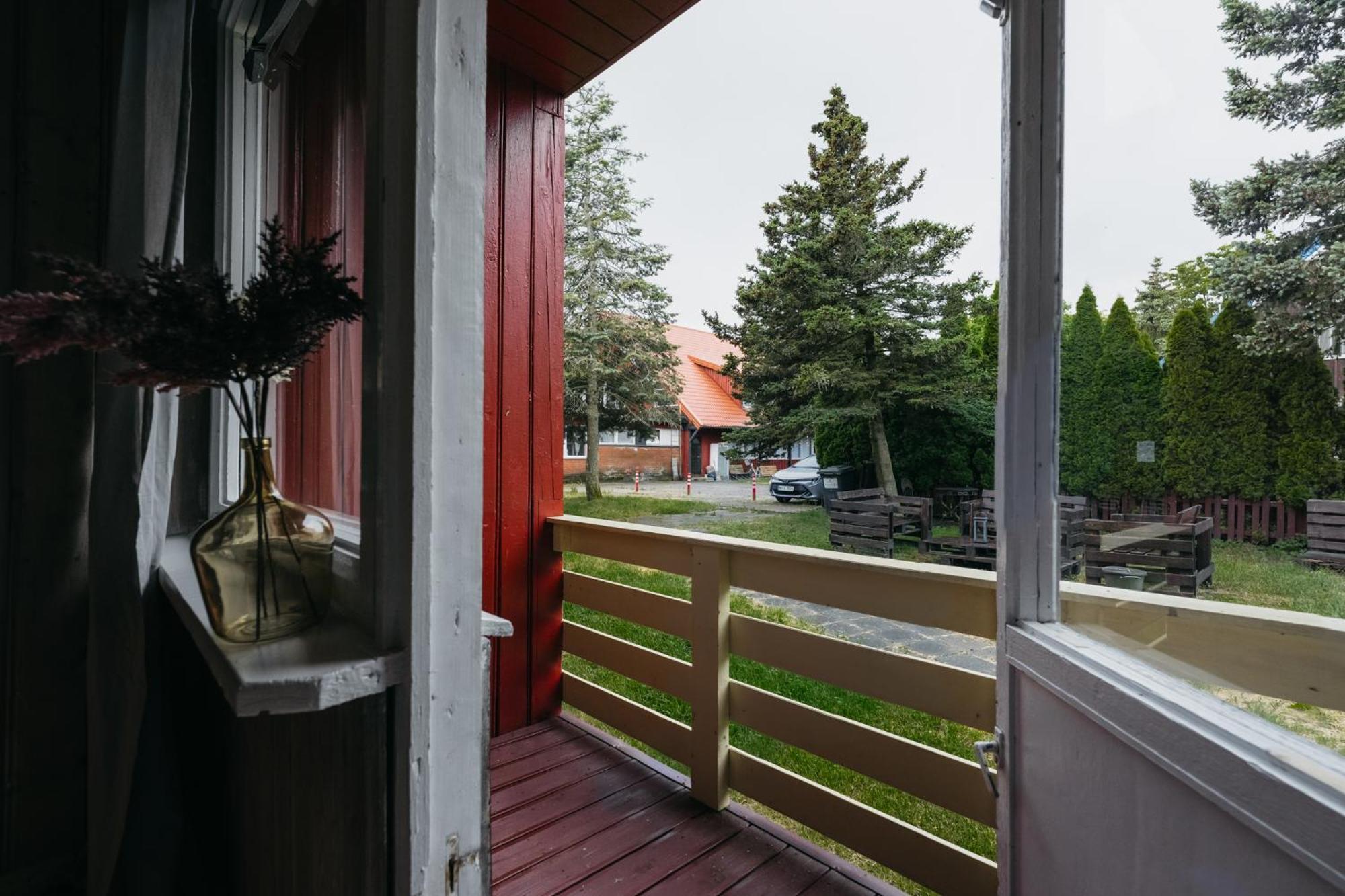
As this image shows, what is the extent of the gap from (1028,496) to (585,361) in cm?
675

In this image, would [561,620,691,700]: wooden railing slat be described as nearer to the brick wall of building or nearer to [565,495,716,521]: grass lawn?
[565,495,716,521]: grass lawn

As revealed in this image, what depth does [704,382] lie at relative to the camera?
21.6ft

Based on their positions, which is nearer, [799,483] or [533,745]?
[533,745]

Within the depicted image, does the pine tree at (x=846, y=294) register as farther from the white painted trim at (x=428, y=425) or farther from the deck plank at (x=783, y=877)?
the white painted trim at (x=428, y=425)

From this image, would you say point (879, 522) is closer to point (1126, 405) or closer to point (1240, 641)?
point (1126, 405)

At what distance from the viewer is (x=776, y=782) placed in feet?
5.16

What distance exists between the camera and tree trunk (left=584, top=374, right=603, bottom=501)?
617 centimetres

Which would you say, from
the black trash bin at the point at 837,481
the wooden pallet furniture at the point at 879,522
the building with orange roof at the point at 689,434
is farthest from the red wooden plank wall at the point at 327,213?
the building with orange roof at the point at 689,434

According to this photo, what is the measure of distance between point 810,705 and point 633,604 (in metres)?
0.78

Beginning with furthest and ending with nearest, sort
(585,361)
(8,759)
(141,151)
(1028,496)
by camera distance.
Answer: (585,361) < (8,759) < (141,151) < (1028,496)

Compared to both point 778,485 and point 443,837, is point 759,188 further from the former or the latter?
point 443,837

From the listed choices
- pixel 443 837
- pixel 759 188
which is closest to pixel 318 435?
pixel 443 837

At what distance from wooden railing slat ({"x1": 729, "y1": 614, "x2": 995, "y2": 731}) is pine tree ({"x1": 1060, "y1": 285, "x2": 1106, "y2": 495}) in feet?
1.85

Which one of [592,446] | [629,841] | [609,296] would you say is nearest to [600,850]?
[629,841]
